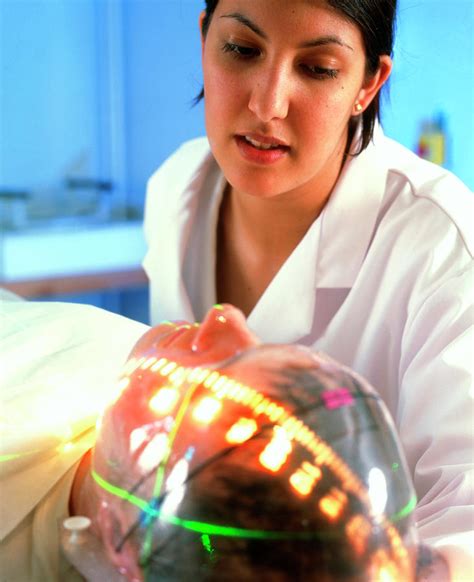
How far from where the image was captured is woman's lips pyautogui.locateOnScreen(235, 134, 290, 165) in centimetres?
110

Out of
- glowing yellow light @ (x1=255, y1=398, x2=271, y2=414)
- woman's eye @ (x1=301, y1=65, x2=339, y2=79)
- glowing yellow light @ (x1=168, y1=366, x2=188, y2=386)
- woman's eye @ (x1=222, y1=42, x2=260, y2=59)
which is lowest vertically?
glowing yellow light @ (x1=168, y1=366, x2=188, y2=386)

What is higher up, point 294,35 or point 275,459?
point 294,35

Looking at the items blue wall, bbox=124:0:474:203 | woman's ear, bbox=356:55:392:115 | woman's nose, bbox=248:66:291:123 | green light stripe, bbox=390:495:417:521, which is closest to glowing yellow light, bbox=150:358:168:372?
green light stripe, bbox=390:495:417:521

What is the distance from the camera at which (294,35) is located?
3.28ft

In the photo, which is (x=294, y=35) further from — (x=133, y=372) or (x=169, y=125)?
(x=169, y=125)

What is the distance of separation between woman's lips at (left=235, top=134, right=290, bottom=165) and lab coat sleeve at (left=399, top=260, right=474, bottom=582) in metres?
0.27

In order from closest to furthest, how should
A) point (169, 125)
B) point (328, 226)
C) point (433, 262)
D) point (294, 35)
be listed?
point (294, 35), point (433, 262), point (328, 226), point (169, 125)

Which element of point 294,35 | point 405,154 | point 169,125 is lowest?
point 169,125

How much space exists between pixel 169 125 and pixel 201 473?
3.19 meters

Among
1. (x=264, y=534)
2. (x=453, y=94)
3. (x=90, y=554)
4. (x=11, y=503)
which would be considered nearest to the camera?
(x=264, y=534)

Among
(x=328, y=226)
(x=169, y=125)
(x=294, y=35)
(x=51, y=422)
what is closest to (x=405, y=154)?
(x=328, y=226)

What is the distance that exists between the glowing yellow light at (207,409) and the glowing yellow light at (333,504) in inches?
3.7

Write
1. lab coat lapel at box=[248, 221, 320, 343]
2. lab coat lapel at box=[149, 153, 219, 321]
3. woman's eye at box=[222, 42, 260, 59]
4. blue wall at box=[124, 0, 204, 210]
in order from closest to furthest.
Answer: woman's eye at box=[222, 42, 260, 59], lab coat lapel at box=[248, 221, 320, 343], lab coat lapel at box=[149, 153, 219, 321], blue wall at box=[124, 0, 204, 210]

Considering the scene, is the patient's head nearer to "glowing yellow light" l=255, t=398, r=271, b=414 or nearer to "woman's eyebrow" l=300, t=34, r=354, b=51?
"glowing yellow light" l=255, t=398, r=271, b=414
